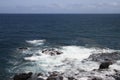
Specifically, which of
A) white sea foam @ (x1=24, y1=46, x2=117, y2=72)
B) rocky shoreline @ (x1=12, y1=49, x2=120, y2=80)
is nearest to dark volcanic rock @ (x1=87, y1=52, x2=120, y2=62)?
white sea foam @ (x1=24, y1=46, x2=117, y2=72)

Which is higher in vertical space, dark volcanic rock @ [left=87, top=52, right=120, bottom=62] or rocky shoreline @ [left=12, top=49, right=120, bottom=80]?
dark volcanic rock @ [left=87, top=52, right=120, bottom=62]

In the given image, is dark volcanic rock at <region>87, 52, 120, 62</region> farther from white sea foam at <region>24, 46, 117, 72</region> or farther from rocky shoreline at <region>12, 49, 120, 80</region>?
rocky shoreline at <region>12, 49, 120, 80</region>

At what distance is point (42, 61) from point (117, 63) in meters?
20.1

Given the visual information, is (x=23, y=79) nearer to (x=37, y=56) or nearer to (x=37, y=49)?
(x=37, y=56)

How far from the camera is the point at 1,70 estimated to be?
49.9 meters

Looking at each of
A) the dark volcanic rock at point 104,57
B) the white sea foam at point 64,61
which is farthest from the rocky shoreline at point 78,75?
the dark volcanic rock at point 104,57

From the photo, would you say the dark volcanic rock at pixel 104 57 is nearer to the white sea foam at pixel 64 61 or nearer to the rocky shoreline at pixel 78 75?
the white sea foam at pixel 64 61

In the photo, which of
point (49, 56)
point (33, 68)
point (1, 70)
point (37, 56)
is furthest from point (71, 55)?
point (1, 70)

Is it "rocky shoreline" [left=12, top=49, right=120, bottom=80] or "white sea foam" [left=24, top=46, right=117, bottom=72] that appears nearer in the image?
"rocky shoreline" [left=12, top=49, right=120, bottom=80]

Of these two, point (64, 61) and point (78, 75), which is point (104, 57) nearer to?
point (64, 61)

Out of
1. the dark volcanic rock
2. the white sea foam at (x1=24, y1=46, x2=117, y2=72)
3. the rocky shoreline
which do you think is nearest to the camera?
the rocky shoreline

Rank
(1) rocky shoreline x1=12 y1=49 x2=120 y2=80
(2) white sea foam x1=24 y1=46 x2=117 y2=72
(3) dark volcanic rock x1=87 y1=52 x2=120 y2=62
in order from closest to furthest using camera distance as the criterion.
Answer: (1) rocky shoreline x1=12 y1=49 x2=120 y2=80, (2) white sea foam x1=24 y1=46 x2=117 y2=72, (3) dark volcanic rock x1=87 y1=52 x2=120 y2=62

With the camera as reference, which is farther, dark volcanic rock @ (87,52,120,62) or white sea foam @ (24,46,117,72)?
dark volcanic rock @ (87,52,120,62)

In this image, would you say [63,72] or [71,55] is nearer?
[63,72]
